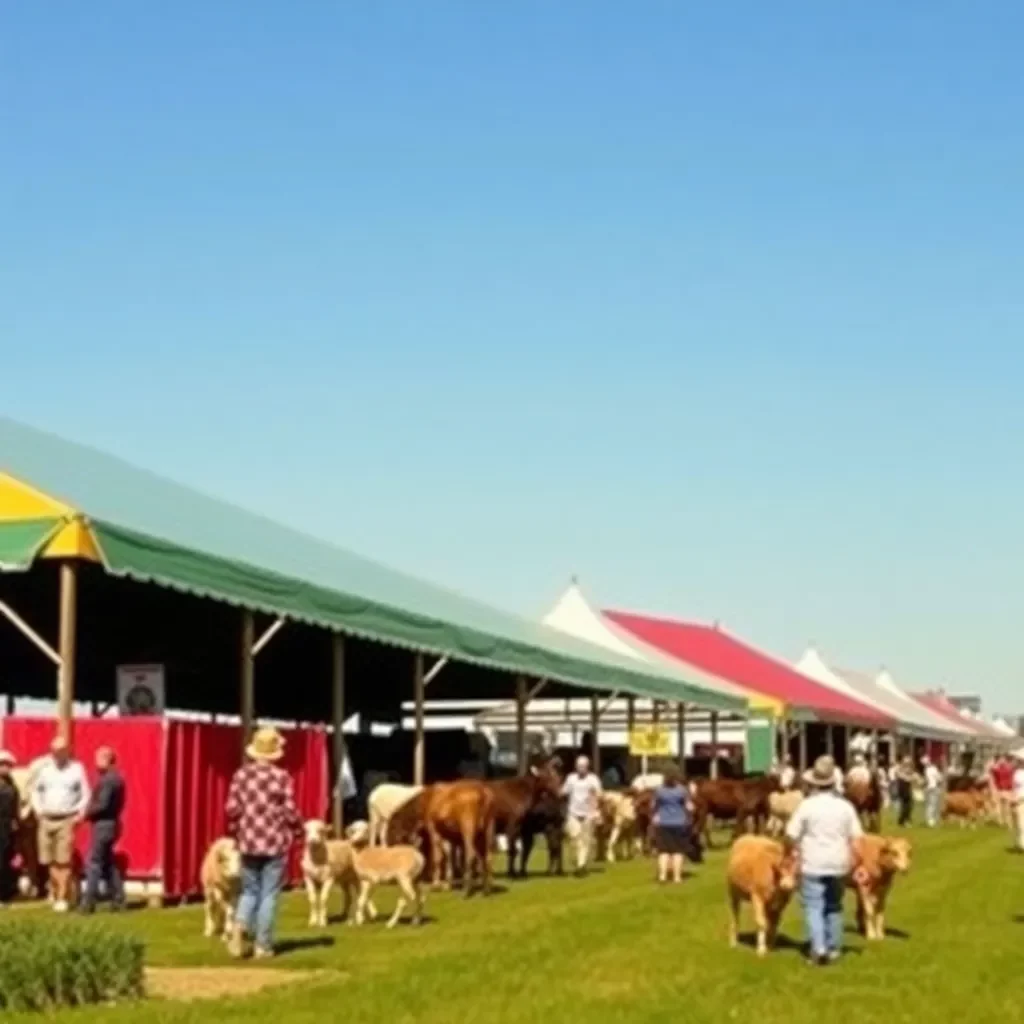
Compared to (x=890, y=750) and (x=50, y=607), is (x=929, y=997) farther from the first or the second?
(x=890, y=750)

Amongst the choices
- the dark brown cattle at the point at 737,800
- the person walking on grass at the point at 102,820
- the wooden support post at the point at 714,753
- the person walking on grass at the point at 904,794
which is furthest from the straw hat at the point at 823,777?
the person walking on grass at the point at 904,794

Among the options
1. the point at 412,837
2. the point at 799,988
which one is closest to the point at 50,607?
the point at 412,837

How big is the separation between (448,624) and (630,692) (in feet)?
32.4

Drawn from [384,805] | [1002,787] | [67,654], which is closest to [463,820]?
[384,805]

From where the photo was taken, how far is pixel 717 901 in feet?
75.5

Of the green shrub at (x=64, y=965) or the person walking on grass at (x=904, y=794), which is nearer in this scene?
the green shrub at (x=64, y=965)

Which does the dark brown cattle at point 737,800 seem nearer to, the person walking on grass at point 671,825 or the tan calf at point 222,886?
the person walking on grass at point 671,825

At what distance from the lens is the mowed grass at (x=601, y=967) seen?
1318 centimetres

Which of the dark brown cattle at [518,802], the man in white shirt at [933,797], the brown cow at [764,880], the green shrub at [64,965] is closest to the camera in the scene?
the green shrub at [64,965]

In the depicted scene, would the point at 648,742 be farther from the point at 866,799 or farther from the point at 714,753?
the point at 714,753

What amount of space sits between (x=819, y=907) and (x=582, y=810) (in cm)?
1475

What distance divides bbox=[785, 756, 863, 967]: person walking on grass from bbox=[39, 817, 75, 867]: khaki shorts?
6.98 metres

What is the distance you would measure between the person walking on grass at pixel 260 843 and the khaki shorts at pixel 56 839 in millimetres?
4006

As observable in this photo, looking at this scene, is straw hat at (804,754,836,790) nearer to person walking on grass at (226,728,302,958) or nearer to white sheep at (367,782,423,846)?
person walking on grass at (226,728,302,958)
